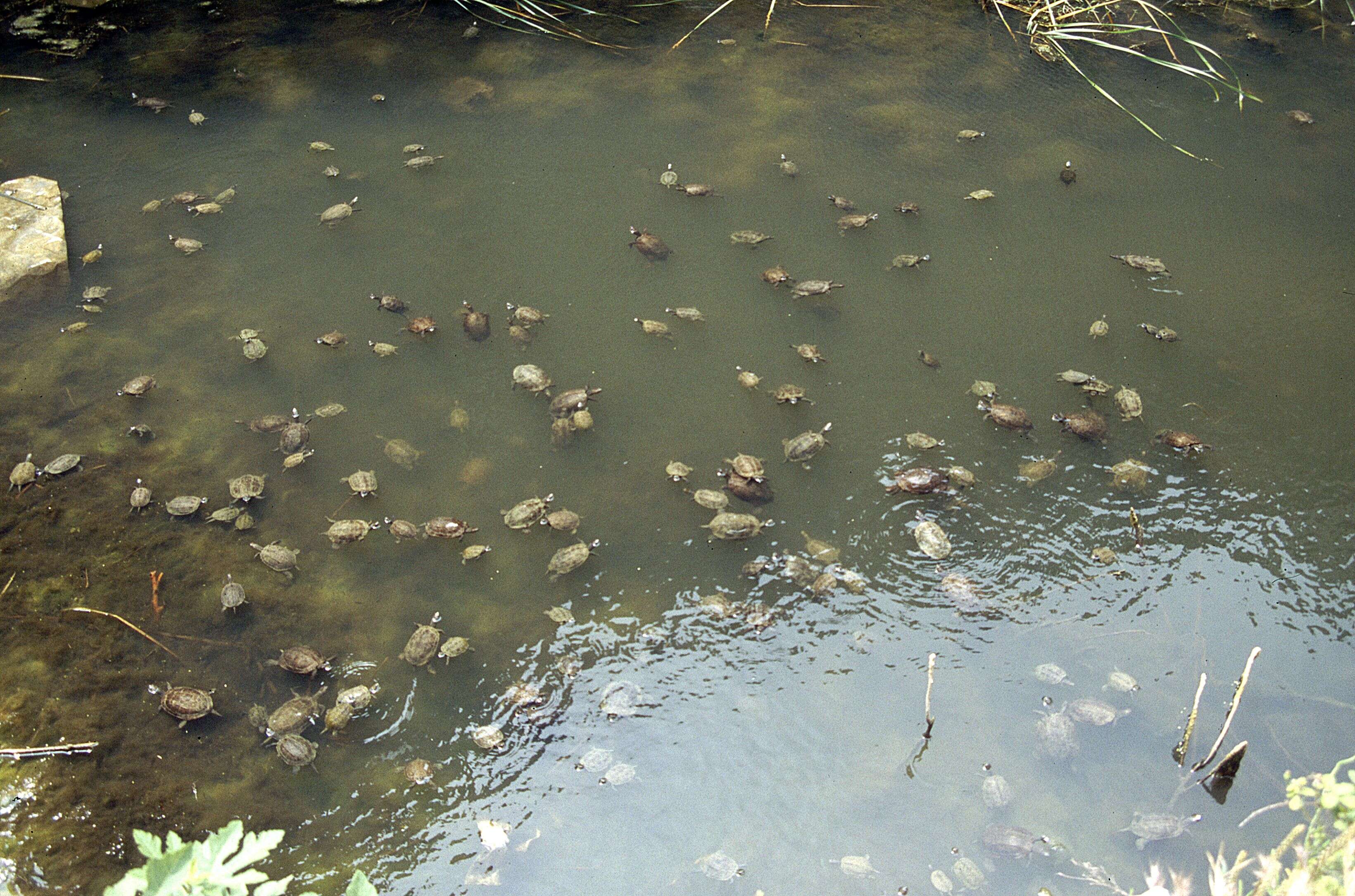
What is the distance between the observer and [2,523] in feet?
19.7

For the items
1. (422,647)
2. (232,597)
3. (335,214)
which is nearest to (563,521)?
(422,647)

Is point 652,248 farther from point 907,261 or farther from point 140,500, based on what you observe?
point 140,500

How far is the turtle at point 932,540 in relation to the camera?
5961 mm

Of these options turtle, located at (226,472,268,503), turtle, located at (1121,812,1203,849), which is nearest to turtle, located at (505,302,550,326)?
turtle, located at (226,472,268,503)

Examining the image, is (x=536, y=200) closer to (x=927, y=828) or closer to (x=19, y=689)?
(x=19, y=689)

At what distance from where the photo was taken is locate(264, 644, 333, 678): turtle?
5348 mm

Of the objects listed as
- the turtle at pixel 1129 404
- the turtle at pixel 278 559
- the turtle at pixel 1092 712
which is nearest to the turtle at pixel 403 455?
the turtle at pixel 278 559

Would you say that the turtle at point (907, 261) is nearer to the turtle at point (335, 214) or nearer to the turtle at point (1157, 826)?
the turtle at point (1157, 826)

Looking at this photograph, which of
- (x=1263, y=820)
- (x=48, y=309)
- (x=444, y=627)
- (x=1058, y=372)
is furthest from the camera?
(x=48, y=309)

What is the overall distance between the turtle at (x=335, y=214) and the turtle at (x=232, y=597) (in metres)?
4.09

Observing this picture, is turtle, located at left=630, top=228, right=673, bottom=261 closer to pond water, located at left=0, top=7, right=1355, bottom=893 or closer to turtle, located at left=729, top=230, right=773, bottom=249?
pond water, located at left=0, top=7, right=1355, bottom=893

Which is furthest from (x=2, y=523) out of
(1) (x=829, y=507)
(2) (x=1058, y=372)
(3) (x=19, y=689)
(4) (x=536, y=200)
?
(2) (x=1058, y=372)

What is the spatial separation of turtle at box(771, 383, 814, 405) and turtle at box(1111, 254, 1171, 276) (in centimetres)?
346

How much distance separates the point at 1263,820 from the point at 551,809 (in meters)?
3.94
